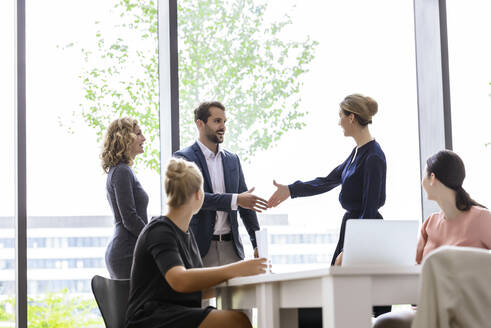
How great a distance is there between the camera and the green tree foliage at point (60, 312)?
378cm

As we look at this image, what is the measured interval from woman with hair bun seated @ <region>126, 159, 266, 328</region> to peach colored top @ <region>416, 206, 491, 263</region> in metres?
1.01

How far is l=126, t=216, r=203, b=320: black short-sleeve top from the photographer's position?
2.25 m

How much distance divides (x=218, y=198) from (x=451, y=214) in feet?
3.95

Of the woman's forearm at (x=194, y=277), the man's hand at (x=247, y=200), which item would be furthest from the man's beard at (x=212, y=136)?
the woman's forearm at (x=194, y=277)

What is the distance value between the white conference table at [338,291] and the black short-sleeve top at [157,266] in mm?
292

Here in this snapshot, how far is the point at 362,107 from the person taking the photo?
133 inches

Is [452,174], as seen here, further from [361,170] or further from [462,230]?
[361,170]

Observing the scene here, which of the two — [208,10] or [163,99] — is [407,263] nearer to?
[163,99]

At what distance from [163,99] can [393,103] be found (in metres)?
1.64

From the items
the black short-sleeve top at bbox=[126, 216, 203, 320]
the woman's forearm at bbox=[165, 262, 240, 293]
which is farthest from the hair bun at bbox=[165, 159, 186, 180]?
the woman's forearm at bbox=[165, 262, 240, 293]

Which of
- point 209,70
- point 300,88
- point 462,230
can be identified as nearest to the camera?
point 462,230

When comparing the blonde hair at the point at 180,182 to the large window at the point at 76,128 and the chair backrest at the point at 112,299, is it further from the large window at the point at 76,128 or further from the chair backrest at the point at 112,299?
the large window at the point at 76,128

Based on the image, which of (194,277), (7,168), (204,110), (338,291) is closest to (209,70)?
(204,110)

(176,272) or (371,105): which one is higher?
(371,105)
